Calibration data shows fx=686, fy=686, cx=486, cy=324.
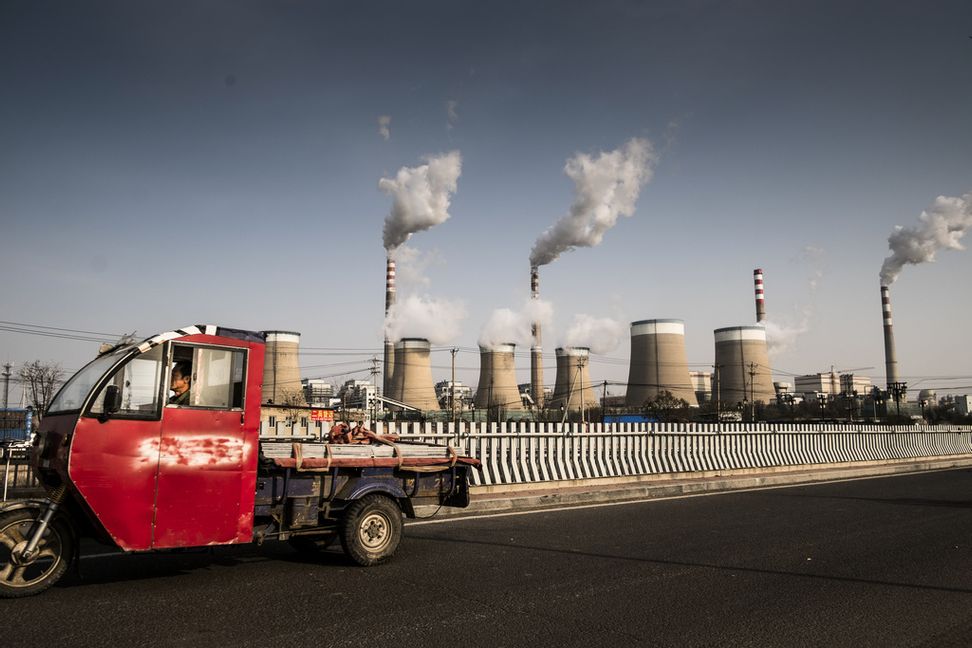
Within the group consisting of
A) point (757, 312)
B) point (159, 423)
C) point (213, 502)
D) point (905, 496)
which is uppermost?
point (757, 312)

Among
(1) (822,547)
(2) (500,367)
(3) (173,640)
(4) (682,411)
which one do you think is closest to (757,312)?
(4) (682,411)

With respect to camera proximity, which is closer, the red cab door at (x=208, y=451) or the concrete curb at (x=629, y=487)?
the red cab door at (x=208, y=451)

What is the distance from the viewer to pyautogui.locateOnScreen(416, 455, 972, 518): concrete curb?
11469 millimetres

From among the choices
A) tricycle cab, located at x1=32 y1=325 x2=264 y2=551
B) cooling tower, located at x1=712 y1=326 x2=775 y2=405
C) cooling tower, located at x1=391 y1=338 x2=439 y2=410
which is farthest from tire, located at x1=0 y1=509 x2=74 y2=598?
cooling tower, located at x1=712 y1=326 x2=775 y2=405

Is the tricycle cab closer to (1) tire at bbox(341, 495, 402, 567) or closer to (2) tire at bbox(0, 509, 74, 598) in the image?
(2) tire at bbox(0, 509, 74, 598)

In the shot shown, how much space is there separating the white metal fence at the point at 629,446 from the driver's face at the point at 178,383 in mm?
4165

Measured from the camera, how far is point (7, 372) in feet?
225

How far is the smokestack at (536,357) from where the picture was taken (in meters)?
71.6

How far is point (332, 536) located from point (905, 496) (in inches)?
470

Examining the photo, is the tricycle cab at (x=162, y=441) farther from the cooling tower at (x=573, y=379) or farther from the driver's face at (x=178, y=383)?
the cooling tower at (x=573, y=379)

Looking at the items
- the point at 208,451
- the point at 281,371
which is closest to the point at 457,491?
the point at 208,451

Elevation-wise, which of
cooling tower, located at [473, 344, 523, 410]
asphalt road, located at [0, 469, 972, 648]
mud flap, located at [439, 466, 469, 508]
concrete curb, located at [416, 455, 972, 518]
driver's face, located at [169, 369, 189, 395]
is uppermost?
cooling tower, located at [473, 344, 523, 410]

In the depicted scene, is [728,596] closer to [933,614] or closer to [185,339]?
[933,614]

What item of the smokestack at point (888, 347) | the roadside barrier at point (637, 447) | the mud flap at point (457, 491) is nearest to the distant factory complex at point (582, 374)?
the smokestack at point (888, 347)
